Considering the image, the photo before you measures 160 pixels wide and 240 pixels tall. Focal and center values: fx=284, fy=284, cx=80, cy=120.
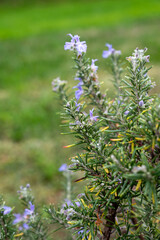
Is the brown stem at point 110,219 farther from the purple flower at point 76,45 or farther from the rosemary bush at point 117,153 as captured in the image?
the purple flower at point 76,45

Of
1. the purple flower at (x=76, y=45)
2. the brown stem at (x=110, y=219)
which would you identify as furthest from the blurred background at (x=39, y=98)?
the brown stem at (x=110, y=219)

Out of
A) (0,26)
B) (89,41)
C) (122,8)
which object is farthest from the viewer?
(122,8)

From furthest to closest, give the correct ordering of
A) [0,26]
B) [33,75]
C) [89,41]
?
1. [0,26]
2. [89,41]
3. [33,75]

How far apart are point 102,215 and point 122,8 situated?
18475mm

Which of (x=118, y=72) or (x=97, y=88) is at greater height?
(x=118, y=72)

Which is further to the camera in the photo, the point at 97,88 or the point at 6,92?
the point at 6,92

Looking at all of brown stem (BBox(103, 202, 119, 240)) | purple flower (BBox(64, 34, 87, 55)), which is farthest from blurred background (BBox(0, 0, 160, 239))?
brown stem (BBox(103, 202, 119, 240))

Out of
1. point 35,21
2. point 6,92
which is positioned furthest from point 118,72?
point 35,21

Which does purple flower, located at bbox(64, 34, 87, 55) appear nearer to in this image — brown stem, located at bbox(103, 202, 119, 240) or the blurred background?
the blurred background

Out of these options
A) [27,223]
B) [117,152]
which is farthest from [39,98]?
[117,152]

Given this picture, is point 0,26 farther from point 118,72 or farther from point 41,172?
point 118,72

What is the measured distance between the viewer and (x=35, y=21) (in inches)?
623

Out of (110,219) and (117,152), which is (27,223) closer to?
(110,219)

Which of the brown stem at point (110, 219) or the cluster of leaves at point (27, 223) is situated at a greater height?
the cluster of leaves at point (27, 223)
